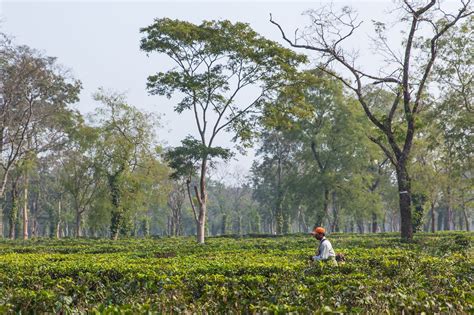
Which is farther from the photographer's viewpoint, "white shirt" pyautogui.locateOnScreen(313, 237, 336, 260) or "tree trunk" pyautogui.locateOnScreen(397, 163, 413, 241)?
"tree trunk" pyautogui.locateOnScreen(397, 163, 413, 241)

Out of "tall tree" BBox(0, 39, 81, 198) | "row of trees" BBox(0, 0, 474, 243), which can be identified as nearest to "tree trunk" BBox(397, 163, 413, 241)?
"row of trees" BBox(0, 0, 474, 243)

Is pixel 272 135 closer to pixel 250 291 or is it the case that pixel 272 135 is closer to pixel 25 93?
pixel 25 93

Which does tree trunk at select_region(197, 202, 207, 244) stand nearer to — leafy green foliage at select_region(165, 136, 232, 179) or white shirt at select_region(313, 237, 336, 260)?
leafy green foliage at select_region(165, 136, 232, 179)

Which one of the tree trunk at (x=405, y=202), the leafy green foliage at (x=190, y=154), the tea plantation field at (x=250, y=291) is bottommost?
the tea plantation field at (x=250, y=291)

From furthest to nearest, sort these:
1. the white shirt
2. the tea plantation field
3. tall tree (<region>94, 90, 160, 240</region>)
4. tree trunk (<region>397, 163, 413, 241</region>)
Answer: tall tree (<region>94, 90, 160, 240</region>)
tree trunk (<region>397, 163, 413, 241</region>)
the white shirt
the tea plantation field

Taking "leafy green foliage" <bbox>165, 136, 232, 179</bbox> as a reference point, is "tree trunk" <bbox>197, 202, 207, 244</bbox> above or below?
below

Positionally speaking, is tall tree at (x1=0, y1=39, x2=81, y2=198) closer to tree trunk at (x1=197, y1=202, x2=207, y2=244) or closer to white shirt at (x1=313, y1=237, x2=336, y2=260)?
tree trunk at (x1=197, y1=202, x2=207, y2=244)

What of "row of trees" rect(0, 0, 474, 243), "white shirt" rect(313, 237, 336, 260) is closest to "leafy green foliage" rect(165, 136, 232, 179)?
"row of trees" rect(0, 0, 474, 243)

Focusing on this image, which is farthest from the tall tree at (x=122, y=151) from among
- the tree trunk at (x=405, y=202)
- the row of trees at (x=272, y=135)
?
the tree trunk at (x=405, y=202)

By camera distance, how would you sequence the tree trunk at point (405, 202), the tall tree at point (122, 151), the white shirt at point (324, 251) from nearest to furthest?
the white shirt at point (324, 251) < the tree trunk at point (405, 202) < the tall tree at point (122, 151)

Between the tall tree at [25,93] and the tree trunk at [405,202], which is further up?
the tall tree at [25,93]

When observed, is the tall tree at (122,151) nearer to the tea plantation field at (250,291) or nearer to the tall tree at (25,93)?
the tall tree at (25,93)

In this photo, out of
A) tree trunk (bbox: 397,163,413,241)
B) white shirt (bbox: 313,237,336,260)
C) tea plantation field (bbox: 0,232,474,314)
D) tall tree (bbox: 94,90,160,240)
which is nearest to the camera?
tea plantation field (bbox: 0,232,474,314)

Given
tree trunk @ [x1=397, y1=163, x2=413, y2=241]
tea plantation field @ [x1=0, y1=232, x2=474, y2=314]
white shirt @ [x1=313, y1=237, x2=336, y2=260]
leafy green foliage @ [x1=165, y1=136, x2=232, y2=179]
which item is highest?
leafy green foliage @ [x1=165, y1=136, x2=232, y2=179]
